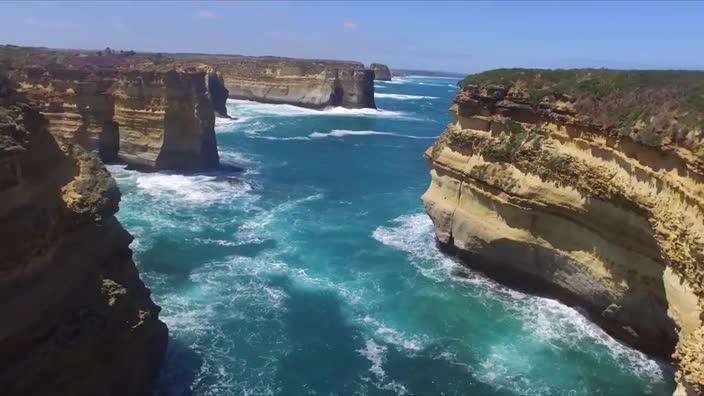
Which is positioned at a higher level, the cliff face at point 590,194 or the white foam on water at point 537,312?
the cliff face at point 590,194

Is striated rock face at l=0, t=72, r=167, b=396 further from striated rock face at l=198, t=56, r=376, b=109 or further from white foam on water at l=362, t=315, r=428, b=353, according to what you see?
striated rock face at l=198, t=56, r=376, b=109

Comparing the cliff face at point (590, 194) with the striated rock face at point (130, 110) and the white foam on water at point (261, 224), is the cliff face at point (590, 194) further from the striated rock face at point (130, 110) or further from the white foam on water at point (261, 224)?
the striated rock face at point (130, 110)

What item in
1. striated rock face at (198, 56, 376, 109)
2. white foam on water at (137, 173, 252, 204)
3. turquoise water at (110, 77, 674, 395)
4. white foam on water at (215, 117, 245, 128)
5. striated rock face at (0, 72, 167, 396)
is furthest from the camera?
striated rock face at (198, 56, 376, 109)

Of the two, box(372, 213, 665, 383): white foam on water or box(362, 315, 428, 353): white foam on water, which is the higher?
box(372, 213, 665, 383): white foam on water

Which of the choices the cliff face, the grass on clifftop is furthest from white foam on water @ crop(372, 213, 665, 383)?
the grass on clifftop

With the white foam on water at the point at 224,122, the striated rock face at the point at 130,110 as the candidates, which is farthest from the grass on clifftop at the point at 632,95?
the white foam on water at the point at 224,122

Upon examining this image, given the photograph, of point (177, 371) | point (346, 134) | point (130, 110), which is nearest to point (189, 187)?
point (130, 110)

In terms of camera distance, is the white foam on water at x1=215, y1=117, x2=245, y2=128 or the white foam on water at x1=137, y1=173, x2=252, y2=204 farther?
the white foam on water at x1=215, y1=117, x2=245, y2=128
